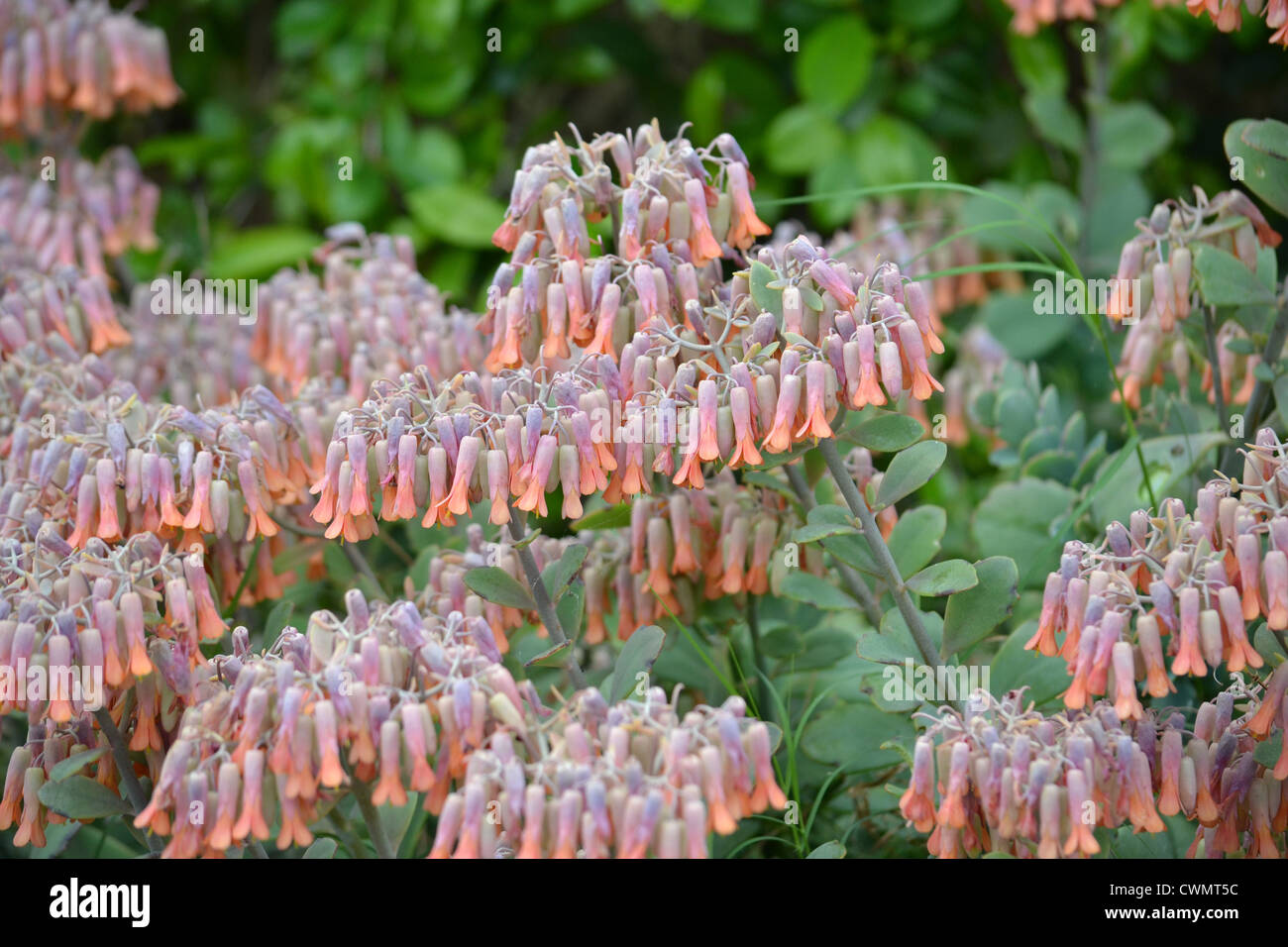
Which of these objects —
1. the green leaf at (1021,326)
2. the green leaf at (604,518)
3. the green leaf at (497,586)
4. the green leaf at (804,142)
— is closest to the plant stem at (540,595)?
the green leaf at (497,586)

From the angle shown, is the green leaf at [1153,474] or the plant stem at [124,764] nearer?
the plant stem at [124,764]

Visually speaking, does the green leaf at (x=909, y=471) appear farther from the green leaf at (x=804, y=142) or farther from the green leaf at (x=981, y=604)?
the green leaf at (x=804, y=142)

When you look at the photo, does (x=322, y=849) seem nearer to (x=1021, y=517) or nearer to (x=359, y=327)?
(x=359, y=327)

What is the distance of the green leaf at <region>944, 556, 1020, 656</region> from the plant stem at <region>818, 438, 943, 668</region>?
36 millimetres

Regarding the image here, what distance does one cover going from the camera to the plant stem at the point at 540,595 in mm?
1841

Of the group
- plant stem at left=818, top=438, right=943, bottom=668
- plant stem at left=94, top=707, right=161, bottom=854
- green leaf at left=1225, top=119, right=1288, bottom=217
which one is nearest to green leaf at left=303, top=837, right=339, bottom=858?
plant stem at left=94, top=707, right=161, bottom=854

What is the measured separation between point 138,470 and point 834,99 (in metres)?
2.57

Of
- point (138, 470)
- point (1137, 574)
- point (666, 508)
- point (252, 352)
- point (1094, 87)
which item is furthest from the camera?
point (1094, 87)

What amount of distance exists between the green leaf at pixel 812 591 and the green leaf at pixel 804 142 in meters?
2.09
